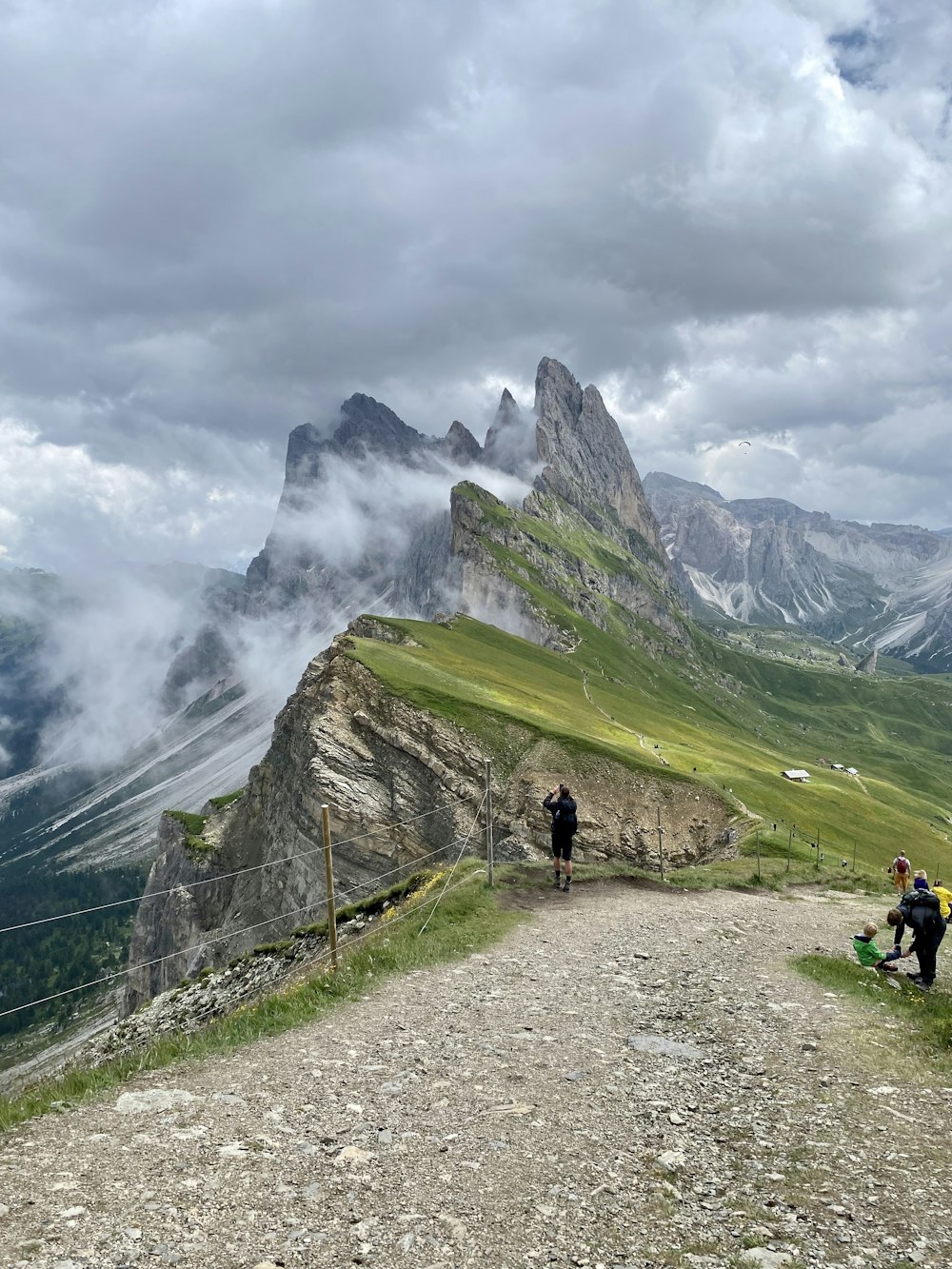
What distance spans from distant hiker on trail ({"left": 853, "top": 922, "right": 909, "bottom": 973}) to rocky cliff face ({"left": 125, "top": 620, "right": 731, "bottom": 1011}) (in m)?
34.8

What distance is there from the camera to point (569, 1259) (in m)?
7.22

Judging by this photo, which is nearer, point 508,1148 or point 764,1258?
point 764,1258

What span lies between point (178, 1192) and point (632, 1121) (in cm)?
614

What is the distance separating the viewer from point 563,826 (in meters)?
28.0

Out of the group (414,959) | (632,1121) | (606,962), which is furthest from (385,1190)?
(606,962)

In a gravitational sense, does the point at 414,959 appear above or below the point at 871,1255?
below

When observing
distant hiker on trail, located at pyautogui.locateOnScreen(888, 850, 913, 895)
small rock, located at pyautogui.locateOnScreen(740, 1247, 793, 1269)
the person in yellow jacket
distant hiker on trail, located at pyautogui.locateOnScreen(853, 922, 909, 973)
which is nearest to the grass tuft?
distant hiker on trail, located at pyautogui.locateOnScreen(853, 922, 909, 973)

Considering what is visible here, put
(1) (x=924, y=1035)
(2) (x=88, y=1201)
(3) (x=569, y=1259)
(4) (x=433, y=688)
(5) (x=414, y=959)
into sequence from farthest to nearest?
1. (4) (x=433, y=688)
2. (5) (x=414, y=959)
3. (1) (x=924, y=1035)
4. (2) (x=88, y=1201)
5. (3) (x=569, y=1259)

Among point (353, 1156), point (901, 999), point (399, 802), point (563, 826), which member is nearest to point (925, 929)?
point (901, 999)

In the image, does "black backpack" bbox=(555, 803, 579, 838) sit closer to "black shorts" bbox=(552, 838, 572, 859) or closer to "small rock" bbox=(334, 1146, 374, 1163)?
"black shorts" bbox=(552, 838, 572, 859)

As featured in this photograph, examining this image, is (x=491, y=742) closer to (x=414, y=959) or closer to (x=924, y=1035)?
(x=414, y=959)

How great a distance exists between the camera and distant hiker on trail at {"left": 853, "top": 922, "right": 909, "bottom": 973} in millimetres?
18797

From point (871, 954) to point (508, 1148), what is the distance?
574 inches

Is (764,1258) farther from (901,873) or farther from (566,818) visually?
(901,873)
